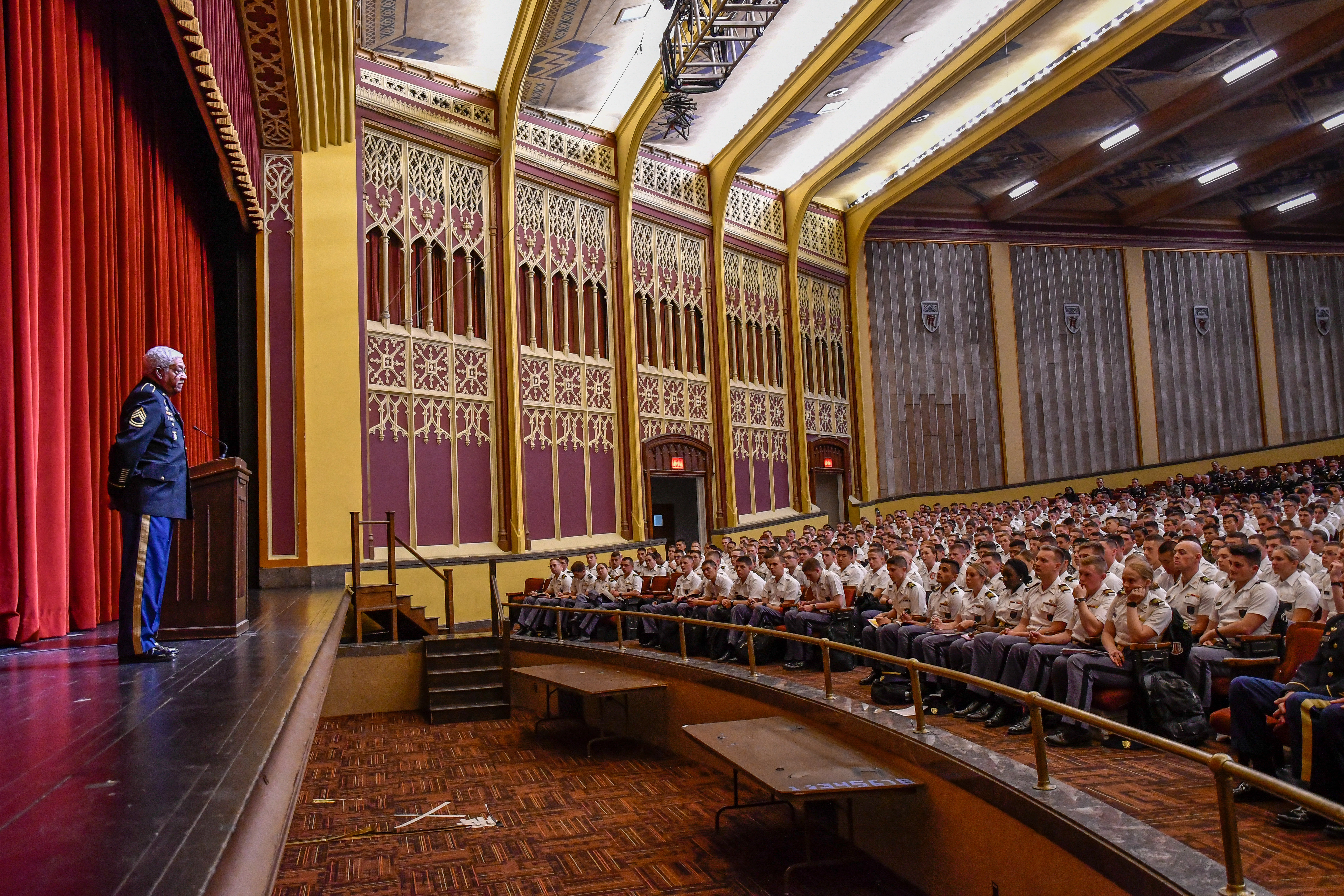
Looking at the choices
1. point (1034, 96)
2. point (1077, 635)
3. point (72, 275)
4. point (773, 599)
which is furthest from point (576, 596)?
point (1034, 96)

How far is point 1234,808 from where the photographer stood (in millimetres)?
2496

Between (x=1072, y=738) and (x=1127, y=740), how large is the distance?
0.22 meters

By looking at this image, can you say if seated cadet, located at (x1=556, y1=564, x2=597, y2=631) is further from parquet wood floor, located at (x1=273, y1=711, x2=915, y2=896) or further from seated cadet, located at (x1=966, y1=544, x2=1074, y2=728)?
seated cadet, located at (x1=966, y1=544, x2=1074, y2=728)

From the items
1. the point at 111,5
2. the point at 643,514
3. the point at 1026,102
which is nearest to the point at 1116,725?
the point at 111,5

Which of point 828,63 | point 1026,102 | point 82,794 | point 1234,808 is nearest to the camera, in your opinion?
point 82,794

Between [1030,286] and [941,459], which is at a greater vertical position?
[1030,286]

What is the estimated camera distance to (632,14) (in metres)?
10.3

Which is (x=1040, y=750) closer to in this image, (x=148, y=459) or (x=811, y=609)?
(x=811, y=609)

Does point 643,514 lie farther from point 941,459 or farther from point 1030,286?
point 1030,286

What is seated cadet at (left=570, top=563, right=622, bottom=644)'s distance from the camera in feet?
30.8

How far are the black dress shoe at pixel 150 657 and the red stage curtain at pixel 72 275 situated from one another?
0.80 m

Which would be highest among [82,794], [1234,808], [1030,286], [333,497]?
[1030,286]

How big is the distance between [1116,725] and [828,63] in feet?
33.6

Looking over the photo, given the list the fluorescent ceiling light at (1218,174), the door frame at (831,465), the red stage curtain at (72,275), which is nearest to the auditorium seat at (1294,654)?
the red stage curtain at (72,275)
